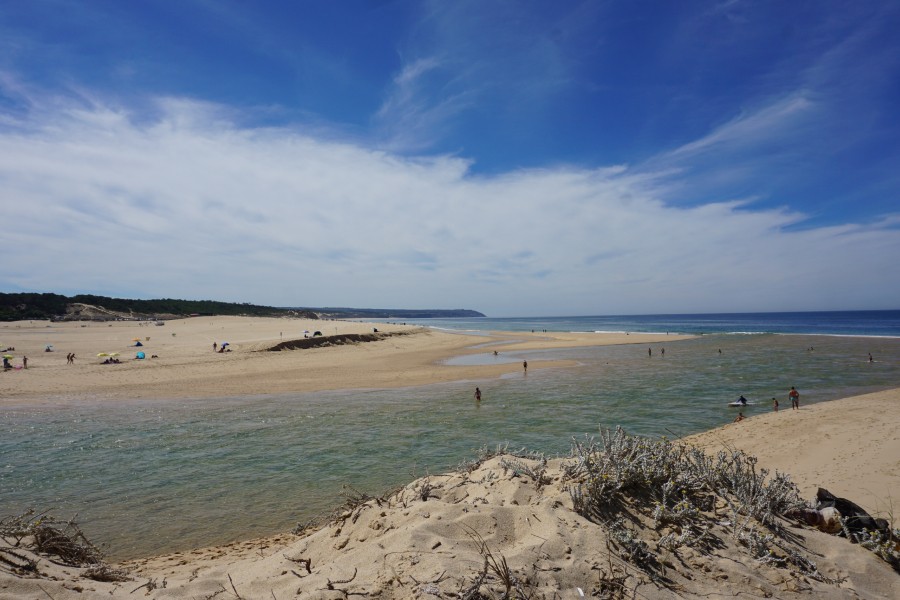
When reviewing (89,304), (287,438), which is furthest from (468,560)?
(89,304)

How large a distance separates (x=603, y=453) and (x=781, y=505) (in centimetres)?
212

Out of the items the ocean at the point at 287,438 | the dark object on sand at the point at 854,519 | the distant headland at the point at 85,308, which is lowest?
the ocean at the point at 287,438

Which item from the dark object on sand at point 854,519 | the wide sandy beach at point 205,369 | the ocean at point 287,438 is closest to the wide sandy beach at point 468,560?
the dark object on sand at point 854,519

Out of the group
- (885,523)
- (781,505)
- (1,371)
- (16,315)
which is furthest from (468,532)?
(16,315)

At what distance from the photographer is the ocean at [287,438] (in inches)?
347

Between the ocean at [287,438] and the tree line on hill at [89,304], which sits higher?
the tree line on hill at [89,304]

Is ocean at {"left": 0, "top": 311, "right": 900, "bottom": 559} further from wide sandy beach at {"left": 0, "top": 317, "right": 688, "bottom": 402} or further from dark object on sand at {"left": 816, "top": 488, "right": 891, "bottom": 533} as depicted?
dark object on sand at {"left": 816, "top": 488, "right": 891, "bottom": 533}

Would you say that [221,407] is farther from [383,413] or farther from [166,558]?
[166,558]

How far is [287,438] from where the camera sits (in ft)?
46.5

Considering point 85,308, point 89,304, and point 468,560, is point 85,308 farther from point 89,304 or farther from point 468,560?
point 468,560

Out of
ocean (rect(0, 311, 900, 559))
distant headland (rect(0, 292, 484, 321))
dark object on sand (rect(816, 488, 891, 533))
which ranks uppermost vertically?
distant headland (rect(0, 292, 484, 321))

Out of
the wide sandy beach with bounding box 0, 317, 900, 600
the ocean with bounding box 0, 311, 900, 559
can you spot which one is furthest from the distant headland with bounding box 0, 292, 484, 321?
the wide sandy beach with bounding box 0, 317, 900, 600

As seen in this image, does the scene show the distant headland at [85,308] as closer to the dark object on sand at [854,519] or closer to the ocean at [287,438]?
the ocean at [287,438]

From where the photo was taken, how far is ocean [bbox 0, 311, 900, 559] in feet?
28.9
